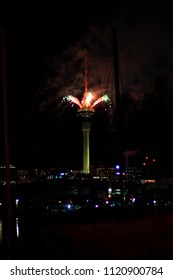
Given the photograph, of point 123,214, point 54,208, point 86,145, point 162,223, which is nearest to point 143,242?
point 162,223

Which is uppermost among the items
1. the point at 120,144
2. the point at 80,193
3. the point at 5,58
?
the point at 5,58

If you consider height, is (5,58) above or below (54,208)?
above

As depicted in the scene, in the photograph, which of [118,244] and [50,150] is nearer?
[118,244]

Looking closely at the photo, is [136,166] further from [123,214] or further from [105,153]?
[123,214]

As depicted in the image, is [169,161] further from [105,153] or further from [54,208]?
[54,208]

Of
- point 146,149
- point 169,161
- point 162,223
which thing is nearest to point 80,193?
point 162,223

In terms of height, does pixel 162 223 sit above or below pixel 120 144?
below

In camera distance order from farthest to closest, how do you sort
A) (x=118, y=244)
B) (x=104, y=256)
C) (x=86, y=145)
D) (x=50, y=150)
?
(x=50, y=150)
(x=86, y=145)
(x=118, y=244)
(x=104, y=256)

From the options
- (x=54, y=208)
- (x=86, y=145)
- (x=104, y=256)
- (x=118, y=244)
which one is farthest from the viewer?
(x=86, y=145)

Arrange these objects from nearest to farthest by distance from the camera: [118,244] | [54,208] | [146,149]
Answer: [118,244] → [54,208] → [146,149]
